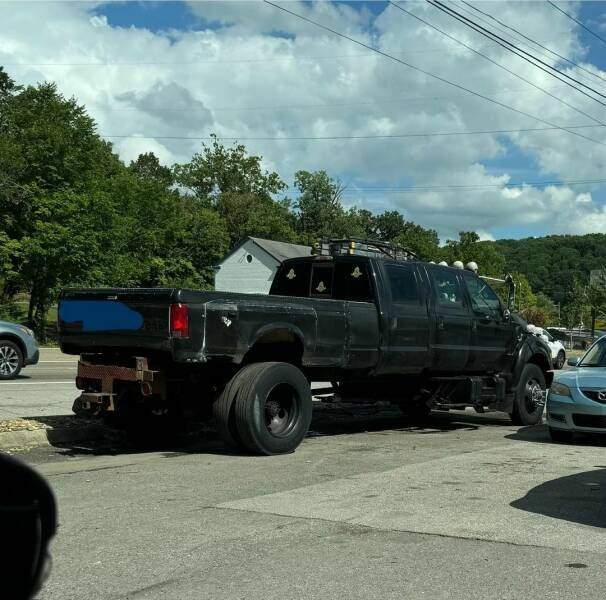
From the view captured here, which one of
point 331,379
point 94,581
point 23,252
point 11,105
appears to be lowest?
point 94,581

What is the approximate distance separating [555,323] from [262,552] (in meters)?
108

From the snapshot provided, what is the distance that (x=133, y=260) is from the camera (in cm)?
4112

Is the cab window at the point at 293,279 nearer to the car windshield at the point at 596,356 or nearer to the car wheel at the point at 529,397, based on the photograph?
the car wheel at the point at 529,397

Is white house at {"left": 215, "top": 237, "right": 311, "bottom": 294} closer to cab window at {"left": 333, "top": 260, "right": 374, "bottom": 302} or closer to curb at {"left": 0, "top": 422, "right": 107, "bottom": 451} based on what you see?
cab window at {"left": 333, "top": 260, "right": 374, "bottom": 302}

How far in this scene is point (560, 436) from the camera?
10.7m

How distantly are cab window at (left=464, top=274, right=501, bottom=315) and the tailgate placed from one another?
5.28 meters

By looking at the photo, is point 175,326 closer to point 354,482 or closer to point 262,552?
point 354,482

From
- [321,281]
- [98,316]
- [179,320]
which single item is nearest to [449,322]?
[321,281]

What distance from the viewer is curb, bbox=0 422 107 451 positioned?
9344 millimetres

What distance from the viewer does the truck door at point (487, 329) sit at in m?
12.0

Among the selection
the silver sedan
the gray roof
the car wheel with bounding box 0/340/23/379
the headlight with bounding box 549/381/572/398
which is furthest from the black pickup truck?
the gray roof

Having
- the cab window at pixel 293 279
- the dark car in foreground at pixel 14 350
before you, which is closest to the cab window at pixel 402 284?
the cab window at pixel 293 279

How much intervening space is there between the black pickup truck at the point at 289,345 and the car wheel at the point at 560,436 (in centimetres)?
130

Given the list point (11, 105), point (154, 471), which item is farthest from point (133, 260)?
point (154, 471)
